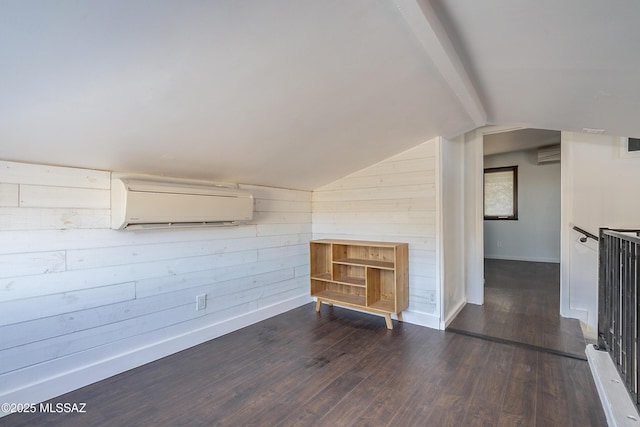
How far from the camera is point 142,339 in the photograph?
2.27 meters

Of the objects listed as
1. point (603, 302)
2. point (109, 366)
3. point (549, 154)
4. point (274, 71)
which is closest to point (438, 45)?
point (274, 71)

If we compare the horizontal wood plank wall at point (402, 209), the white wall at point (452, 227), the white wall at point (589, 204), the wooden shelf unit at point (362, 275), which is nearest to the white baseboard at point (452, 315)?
the white wall at point (452, 227)

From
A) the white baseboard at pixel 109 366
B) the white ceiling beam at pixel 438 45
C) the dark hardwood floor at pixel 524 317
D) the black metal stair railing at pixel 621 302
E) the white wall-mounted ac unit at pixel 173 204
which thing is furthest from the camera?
the dark hardwood floor at pixel 524 317

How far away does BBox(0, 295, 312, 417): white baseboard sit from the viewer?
5.82ft

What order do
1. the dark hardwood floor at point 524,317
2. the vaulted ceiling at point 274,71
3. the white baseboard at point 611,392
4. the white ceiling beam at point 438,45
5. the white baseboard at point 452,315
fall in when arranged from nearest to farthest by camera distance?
the vaulted ceiling at point 274,71
the white ceiling beam at point 438,45
the white baseboard at point 611,392
the dark hardwood floor at point 524,317
the white baseboard at point 452,315

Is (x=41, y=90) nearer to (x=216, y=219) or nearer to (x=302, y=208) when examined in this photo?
(x=216, y=219)

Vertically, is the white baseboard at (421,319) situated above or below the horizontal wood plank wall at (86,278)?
below

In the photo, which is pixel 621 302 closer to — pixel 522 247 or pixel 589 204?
pixel 589 204

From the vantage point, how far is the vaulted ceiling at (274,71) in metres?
1.08

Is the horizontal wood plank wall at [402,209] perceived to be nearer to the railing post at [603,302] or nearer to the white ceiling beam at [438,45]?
the white ceiling beam at [438,45]

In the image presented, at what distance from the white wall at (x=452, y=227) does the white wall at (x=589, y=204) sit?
97cm

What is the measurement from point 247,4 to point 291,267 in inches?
112

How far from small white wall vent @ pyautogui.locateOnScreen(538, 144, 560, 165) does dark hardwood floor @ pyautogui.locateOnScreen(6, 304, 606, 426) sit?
15.9ft

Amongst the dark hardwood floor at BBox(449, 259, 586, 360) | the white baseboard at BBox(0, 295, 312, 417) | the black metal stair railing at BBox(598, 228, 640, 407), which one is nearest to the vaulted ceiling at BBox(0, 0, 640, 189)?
the black metal stair railing at BBox(598, 228, 640, 407)
